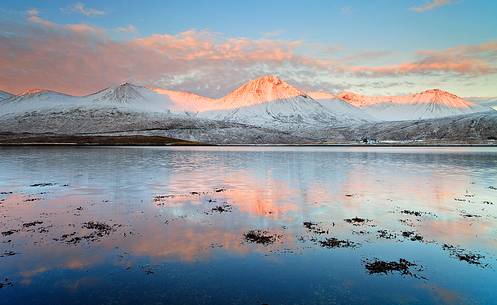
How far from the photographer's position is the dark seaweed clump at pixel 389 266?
682 inches

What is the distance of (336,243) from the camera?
21.6m

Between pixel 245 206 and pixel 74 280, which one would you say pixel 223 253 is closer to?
pixel 74 280

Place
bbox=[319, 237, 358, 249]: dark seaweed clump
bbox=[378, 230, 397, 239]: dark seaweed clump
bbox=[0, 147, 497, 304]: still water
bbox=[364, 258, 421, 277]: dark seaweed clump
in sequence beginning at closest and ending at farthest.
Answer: bbox=[0, 147, 497, 304]: still water → bbox=[364, 258, 421, 277]: dark seaweed clump → bbox=[319, 237, 358, 249]: dark seaweed clump → bbox=[378, 230, 397, 239]: dark seaweed clump

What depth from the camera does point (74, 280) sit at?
15.9 m

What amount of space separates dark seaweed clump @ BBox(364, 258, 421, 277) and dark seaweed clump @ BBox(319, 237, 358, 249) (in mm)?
2559

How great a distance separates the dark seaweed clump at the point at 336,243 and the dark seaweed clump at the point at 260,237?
2.66 metres

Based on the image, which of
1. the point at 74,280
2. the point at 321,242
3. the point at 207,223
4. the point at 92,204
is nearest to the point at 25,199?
the point at 92,204

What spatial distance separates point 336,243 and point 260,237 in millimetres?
4173

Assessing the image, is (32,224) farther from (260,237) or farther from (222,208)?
(260,237)

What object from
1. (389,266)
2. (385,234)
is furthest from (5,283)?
(385,234)

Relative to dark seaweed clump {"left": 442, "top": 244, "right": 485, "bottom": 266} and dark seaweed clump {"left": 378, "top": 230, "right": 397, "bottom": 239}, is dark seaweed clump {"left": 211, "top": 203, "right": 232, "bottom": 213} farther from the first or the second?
dark seaweed clump {"left": 442, "top": 244, "right": 485, "bottom": 266}

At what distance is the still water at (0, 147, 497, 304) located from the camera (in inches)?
590

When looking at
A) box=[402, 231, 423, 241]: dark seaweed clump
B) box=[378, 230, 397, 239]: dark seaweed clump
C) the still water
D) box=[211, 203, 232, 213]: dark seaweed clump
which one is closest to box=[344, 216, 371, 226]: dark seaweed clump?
the still water

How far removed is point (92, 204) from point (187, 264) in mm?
18032
